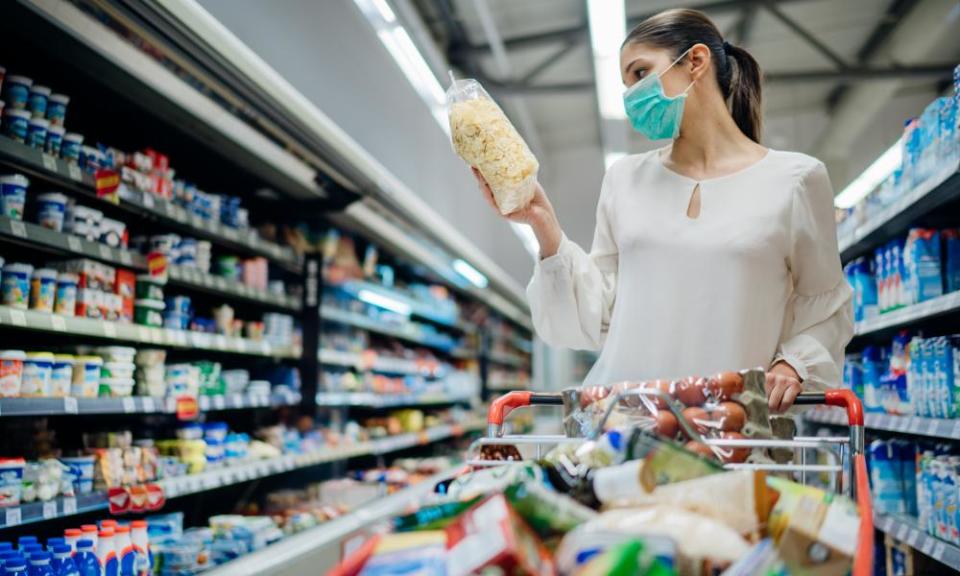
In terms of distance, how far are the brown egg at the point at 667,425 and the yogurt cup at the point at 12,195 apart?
232cm

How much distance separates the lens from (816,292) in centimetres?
182

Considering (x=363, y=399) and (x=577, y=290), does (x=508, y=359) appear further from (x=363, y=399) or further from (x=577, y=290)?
(x=577, y=290)

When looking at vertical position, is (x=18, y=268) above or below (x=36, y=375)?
above

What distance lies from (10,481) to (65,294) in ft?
2.22

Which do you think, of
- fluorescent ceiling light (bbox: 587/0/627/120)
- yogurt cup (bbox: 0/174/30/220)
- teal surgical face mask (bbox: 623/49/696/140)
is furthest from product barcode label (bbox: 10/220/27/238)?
fluorescent ceiling light (bbox: 587/0/627/120)

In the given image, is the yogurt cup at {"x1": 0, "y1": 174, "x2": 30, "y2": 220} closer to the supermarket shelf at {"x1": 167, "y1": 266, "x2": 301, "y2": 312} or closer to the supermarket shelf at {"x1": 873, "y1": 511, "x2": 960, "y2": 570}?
the supermarket shelf at {"x1": 167, "y1": 266, "x2": 301, "y2": 312}

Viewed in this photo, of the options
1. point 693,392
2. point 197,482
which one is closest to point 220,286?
point 197,482

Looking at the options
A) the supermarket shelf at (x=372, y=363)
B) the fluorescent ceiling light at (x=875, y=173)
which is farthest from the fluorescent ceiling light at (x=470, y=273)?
the fluorescent ceiling light at (x=875, y=173)

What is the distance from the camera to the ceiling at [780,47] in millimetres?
7465

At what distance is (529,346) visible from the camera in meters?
13.3

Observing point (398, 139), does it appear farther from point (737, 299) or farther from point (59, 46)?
point (737, 299)

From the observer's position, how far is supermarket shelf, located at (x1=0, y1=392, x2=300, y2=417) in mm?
2531

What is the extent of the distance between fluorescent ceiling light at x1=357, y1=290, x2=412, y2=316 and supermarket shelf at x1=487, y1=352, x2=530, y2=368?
3162mm

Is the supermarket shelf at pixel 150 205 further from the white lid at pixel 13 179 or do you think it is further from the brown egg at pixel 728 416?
the brown egg at pixel 728 416
